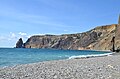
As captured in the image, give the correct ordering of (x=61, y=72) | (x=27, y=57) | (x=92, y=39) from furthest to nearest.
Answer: (x=92, y=39) → (x=27, y=57) → (x=61, y=72)

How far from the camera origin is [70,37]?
191750 millimetres

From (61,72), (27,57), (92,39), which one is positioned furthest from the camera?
(92,39)

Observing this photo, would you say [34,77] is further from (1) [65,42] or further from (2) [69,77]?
(1) [65,42]

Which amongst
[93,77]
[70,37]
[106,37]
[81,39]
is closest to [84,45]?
[81,39]

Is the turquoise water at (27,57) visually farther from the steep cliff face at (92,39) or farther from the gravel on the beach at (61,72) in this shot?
the steep cliff face at (92,39)

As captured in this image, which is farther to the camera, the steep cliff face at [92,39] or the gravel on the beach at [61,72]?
the steep cliff face at [92,39]

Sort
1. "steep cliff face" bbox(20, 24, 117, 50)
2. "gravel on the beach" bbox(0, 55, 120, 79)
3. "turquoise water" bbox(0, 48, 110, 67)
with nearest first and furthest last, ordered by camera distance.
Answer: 1. "gravel on the beach" bbox(0, 55, 120, 79)
2. "turquoise water" bbox(0, 48, 110, 67)
3. "steep cliff face" bbox(20, 24, 117, 50)

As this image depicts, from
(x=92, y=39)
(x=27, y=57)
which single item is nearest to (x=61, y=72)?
(x=27, y=57)

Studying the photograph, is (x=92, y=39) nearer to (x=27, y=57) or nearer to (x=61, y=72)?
(x=27, y=57)

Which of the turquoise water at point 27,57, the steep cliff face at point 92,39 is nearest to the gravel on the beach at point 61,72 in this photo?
the turquoise water at point 27,57

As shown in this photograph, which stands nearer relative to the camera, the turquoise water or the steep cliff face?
the turquoise water

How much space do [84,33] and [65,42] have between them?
22282 mm

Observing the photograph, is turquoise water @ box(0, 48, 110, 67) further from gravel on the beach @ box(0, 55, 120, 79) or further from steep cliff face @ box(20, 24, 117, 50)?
steep cliff face @ box(20, 24, 117, 50)

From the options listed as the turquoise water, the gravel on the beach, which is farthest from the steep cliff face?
the gravel on the beach
